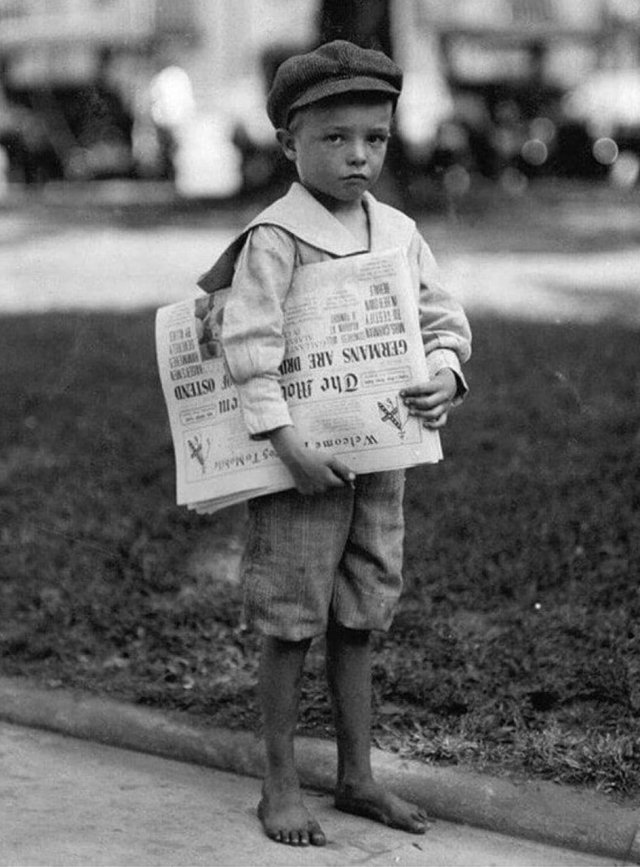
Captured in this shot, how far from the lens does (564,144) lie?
942 inches

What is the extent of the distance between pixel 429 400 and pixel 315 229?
45cm

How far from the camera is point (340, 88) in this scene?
3.36 metres

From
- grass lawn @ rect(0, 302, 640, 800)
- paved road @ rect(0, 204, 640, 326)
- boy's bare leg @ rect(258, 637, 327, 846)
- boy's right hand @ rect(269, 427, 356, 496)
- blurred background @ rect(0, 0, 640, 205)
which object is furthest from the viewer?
blurred background @ rect(0, 0, 640, 205)

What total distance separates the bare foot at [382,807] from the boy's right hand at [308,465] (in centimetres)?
79

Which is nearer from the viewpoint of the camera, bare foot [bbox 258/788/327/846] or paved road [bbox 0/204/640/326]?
bare foot [bbox 258/788/327/846]

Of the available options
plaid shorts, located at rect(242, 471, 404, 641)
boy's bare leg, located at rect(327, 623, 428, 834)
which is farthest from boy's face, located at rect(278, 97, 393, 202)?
boy's bare leg, located at rect(327, 623, 428, 834)

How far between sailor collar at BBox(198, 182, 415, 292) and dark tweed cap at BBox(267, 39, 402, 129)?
0.21m

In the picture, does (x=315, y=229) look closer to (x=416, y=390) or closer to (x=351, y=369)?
(x=351, y=369)

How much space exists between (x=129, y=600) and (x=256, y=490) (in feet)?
6.40

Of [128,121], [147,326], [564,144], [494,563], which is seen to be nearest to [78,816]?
[494,563]

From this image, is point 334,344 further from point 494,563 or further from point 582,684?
point 494,563

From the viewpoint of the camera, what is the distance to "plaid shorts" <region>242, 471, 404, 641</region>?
3.51m

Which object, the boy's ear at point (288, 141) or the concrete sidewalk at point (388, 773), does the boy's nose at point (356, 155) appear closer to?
the boy's ear at point (288, 141)

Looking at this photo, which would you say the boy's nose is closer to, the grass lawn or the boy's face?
the boy's face
